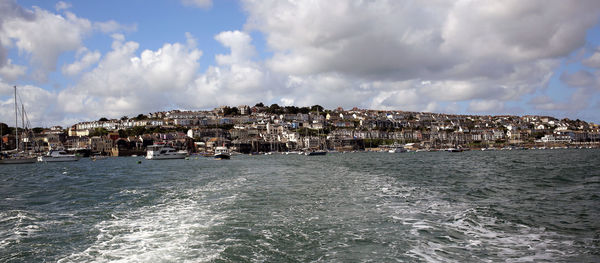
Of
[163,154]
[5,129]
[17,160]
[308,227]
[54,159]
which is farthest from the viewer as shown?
[5,129]

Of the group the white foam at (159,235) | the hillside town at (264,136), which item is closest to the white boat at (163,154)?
the hillside town at (264,136)

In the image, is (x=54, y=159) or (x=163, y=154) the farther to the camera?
(x=163, y=154)

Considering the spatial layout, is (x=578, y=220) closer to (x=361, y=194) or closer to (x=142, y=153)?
(x=361, y=194)

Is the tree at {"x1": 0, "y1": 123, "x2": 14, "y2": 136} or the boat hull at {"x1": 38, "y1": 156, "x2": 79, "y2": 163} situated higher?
the tree at {"x1": 0, "y1": 123, "x2": 14, "y2": 136}

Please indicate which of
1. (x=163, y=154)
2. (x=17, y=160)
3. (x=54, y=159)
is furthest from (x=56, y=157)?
(x=163, y=154)

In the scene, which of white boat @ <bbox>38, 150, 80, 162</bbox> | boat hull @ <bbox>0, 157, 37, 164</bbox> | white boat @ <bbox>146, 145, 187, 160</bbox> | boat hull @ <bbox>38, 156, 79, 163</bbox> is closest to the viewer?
boat hull @ <bbox>0, 157, 37, 164</bbox>

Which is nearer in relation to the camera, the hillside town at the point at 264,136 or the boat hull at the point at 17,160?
the boat hull at the point at 17,160

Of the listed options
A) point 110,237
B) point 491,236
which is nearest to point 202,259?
point 110,237

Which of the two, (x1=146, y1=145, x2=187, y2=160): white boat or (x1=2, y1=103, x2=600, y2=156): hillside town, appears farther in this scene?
(x1=2, y1=103, x2=600, y2=156): hillside town

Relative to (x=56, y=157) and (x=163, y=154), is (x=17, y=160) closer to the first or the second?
(x=56, y=157)

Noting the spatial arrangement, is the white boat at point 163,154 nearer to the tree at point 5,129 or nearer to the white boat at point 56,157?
the white boat at point 56,157

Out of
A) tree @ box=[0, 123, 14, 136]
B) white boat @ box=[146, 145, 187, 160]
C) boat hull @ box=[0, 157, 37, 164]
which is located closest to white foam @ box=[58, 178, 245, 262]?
boat hull @ box=[0, 157, 37, 164]

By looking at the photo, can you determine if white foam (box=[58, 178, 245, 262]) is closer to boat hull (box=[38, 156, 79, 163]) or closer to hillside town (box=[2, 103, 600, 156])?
boat hull (box=[38, 156, 79, 163])

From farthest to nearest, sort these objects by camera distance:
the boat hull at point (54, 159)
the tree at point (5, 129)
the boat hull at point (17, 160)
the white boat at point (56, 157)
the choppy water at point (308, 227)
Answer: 1. the tree at point (5, 129)
2. the white boat at point (56, 157)
3. the boat hull at point (54, 159)
4. the boat hull at point (17, 160)
5. the choppy water at point (308, 227)
